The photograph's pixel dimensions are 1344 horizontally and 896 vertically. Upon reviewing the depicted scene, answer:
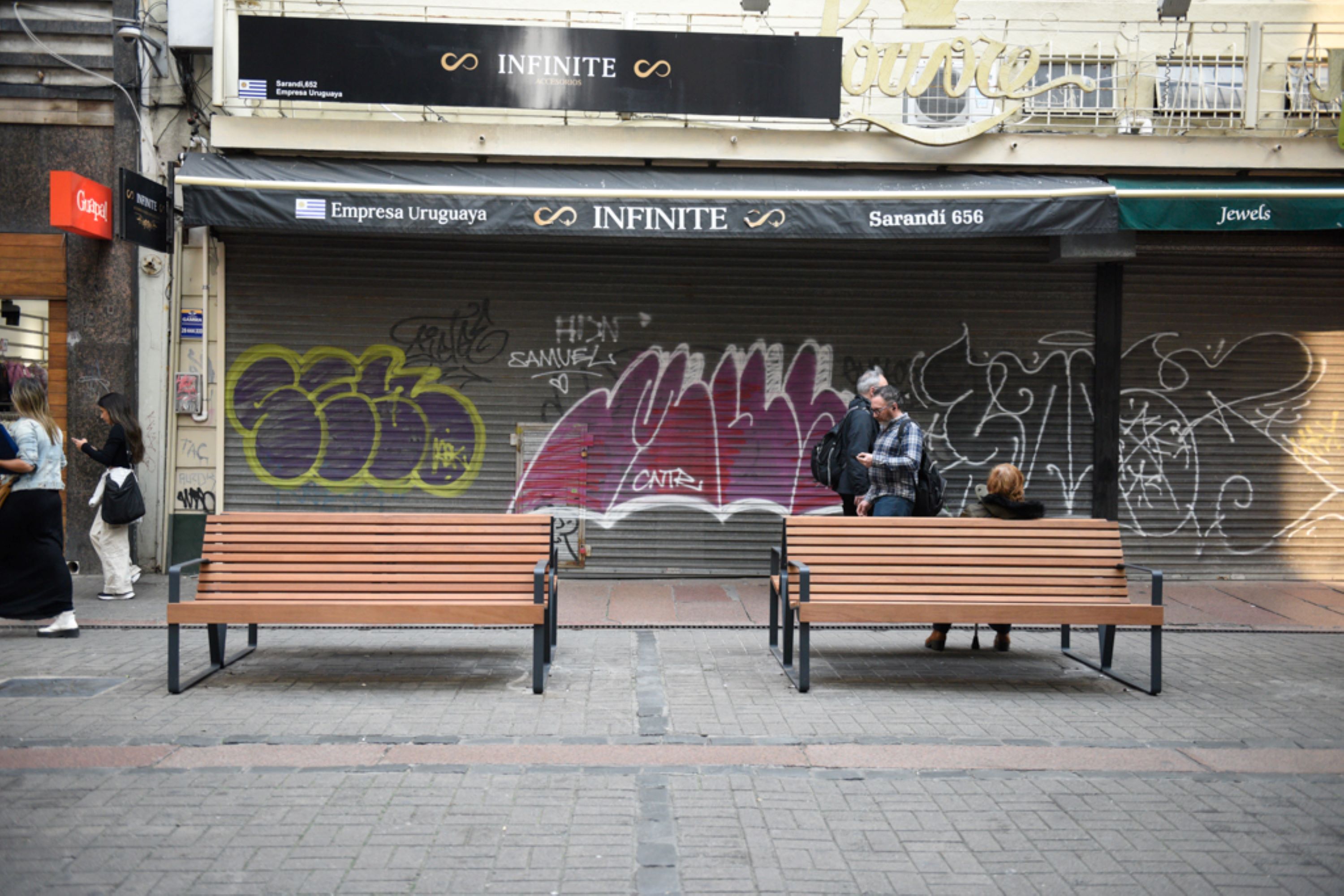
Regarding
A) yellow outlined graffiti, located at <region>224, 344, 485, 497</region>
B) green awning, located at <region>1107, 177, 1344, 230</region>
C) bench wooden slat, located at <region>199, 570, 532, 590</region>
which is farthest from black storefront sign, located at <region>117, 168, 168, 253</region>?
green awning, located at <region>1107, 177, 1344, 230</region>

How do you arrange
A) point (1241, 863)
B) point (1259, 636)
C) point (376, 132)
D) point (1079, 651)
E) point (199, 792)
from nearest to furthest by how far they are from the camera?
point (1241, 863) → point (199, 792) → point (1079, 651) → point (1259, 636) → point (376, 132)

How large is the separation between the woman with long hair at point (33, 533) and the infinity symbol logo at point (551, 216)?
3.95 metres

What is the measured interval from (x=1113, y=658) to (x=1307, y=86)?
21.4ft

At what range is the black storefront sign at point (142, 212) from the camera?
28.7 feet

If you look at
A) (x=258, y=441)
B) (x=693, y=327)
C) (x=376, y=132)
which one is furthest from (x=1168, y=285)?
(x=258, y=441)

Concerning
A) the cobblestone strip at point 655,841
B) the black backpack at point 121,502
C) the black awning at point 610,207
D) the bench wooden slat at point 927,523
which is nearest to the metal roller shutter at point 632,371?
the black awning at point 610,207

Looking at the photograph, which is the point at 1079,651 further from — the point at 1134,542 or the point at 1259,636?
the point at 1134,542

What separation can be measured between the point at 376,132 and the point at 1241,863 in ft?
28.0

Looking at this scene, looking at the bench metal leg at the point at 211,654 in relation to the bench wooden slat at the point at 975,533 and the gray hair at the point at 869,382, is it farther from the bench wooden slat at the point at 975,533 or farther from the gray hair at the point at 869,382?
the gray hair at the point at 869,382

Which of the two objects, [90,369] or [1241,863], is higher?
[90,369]

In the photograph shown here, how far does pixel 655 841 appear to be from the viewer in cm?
378

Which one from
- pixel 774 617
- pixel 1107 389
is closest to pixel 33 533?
pixel 774 617

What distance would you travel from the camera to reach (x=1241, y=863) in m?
3.62

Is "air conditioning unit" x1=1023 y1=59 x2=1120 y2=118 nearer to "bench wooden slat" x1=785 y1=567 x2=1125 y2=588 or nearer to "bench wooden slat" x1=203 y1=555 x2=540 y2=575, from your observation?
"bench wooden slat" x1=785 y1=567 x2=1125 y2=588
